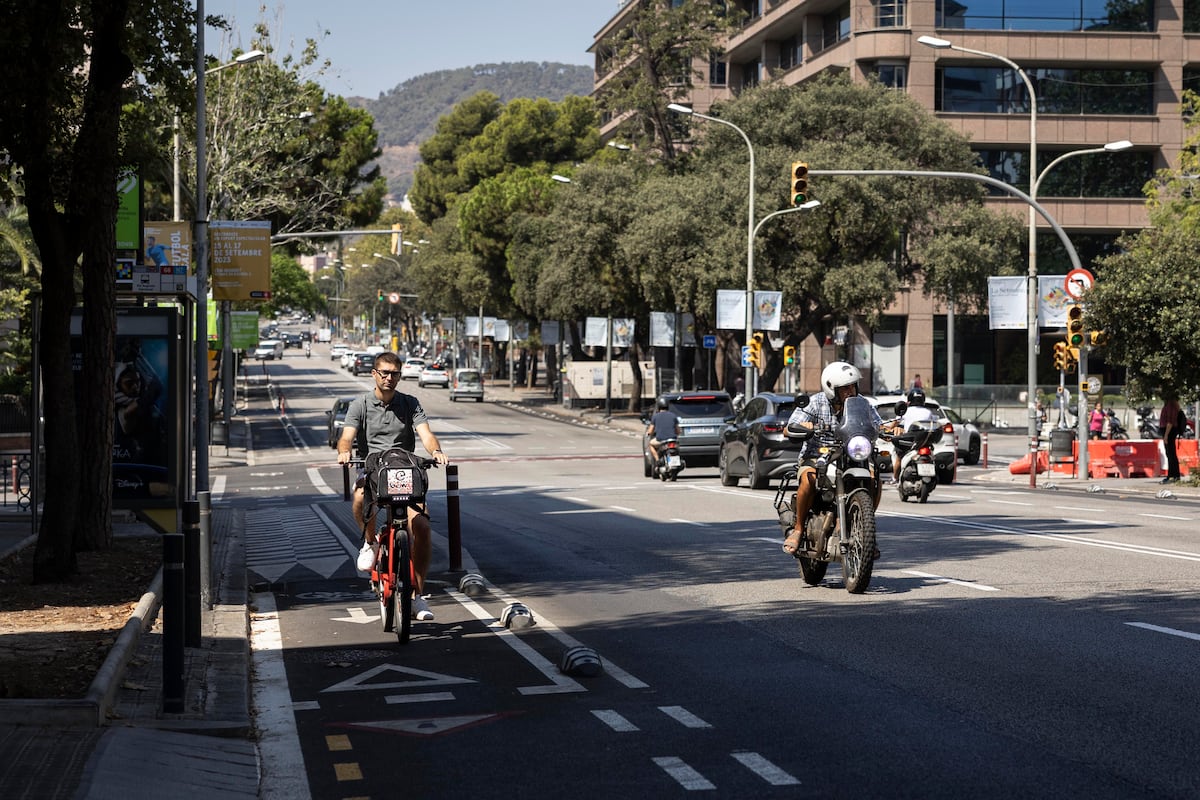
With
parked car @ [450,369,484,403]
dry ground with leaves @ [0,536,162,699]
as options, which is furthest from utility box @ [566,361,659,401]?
dry ground with leaves @ [0,536,162,699]

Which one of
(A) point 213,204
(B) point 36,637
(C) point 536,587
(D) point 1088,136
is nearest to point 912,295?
(D) point 1088,136

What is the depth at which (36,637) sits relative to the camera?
10.4m

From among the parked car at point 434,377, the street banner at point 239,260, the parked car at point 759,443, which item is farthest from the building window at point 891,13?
the street banner at point 239,260

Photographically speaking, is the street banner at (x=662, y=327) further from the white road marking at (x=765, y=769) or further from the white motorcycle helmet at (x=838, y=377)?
the white road marking at (x=765, y=769)

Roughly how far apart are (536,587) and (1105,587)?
187 inches

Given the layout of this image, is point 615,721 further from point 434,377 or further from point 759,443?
point 434,377

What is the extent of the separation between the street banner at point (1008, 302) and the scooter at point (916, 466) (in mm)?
13912

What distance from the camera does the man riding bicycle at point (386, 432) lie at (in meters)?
11.0

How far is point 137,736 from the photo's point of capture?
24.1 feet

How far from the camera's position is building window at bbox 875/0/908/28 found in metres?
66.6

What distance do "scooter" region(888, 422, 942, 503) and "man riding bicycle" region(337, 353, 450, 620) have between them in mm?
13597

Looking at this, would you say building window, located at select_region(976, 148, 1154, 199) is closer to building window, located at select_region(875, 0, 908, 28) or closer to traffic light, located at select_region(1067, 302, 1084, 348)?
building window, located at select_region(875, 0, 908, 28)

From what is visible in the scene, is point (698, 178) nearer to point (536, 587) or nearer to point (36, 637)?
point (536, 587)

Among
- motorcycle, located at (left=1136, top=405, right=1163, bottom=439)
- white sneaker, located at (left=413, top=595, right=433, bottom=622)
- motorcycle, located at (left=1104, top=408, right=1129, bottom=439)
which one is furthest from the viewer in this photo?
motorcycle, located at (left=1136, top=405, right=1163, bottom=439)
